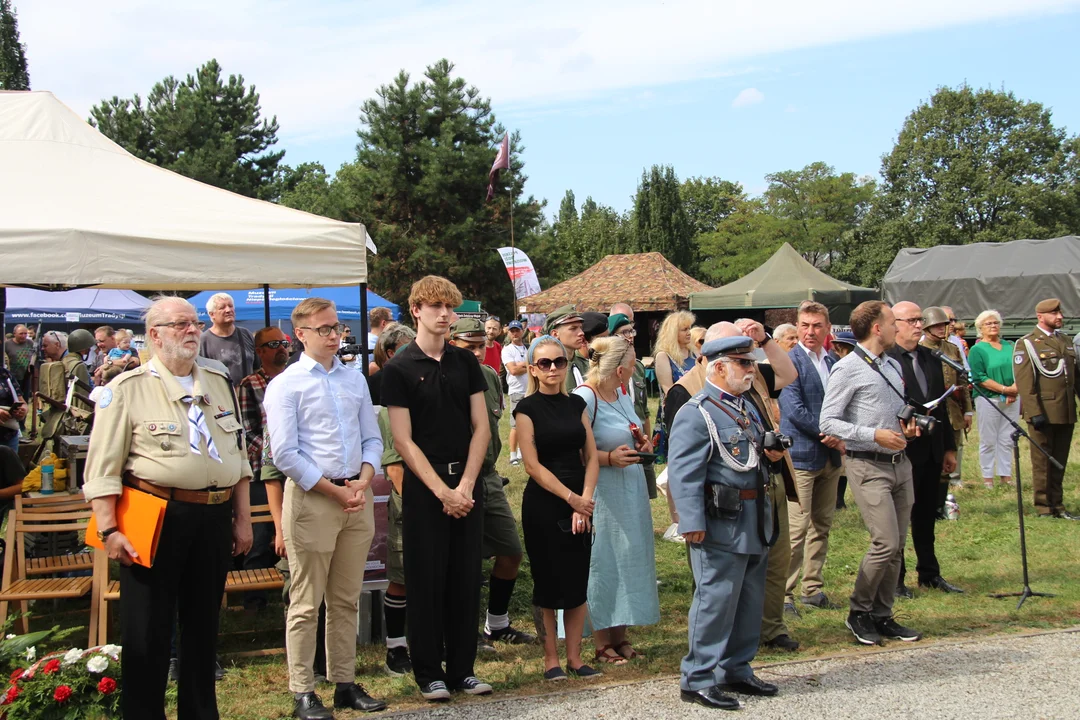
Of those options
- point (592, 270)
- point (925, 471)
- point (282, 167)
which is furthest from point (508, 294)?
point (925, 471)

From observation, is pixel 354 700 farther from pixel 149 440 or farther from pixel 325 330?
pixel 325 330

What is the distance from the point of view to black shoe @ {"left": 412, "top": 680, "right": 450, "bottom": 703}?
15.0ft

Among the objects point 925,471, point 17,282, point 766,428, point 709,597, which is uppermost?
point 17,282

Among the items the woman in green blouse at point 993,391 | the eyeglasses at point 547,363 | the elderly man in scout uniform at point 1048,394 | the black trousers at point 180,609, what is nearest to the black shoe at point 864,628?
the eyeglasses at point 547,363

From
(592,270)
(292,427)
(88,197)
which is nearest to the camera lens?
(292,427)

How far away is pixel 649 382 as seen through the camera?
21016mm

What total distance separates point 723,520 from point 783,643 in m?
1.32

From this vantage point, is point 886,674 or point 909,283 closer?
point 886,674

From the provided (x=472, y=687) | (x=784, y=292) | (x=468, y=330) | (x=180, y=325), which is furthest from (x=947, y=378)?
(x=784, y=292)

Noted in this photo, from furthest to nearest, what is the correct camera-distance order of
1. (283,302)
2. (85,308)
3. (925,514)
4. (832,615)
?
(85,308)
(283,302)
(925,514)
(832,615)

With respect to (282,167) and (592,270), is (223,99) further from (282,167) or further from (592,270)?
(592,270)

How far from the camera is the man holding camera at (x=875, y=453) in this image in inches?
212

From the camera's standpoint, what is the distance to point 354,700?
179 inches

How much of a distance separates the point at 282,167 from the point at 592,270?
25.6 m
